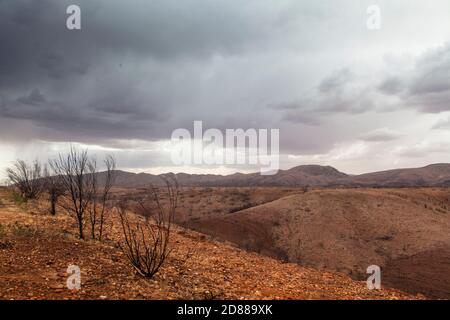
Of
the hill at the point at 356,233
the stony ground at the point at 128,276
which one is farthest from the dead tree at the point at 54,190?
the hill at the point at 356,233

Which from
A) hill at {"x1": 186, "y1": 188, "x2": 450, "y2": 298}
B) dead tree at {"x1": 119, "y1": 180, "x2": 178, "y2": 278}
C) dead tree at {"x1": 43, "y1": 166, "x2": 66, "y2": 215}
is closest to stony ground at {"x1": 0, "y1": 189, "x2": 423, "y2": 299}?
dead tree at {"x1": 119, "y1": 180, "x2": 178, "y2": 278}

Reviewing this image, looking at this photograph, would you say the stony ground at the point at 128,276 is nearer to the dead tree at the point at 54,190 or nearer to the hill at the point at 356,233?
the dead tree at the point at 54,190

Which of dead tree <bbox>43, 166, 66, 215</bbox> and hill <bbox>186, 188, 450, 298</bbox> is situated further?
hill <bbox>186, 188, 450, 298</bbox>

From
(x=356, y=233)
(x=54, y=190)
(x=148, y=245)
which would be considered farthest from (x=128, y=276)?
(x=356, y=233)

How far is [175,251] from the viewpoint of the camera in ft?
41.4

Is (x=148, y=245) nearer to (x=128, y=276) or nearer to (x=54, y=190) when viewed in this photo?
(x=128, y=276)

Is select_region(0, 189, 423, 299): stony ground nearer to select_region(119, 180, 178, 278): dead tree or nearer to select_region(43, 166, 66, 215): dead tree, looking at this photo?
select_region(119, 180, 178, 278): dead tree

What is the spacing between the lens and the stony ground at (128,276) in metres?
7.31

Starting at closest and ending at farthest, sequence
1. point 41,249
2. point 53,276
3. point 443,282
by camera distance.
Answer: point 53,276, point 41,249, point 443,282

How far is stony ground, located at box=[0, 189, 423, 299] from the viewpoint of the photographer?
7312 mm

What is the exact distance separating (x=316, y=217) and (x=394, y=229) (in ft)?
24.5

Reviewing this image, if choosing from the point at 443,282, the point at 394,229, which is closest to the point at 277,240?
the point at 394,229

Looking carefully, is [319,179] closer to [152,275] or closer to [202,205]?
[202,205]
